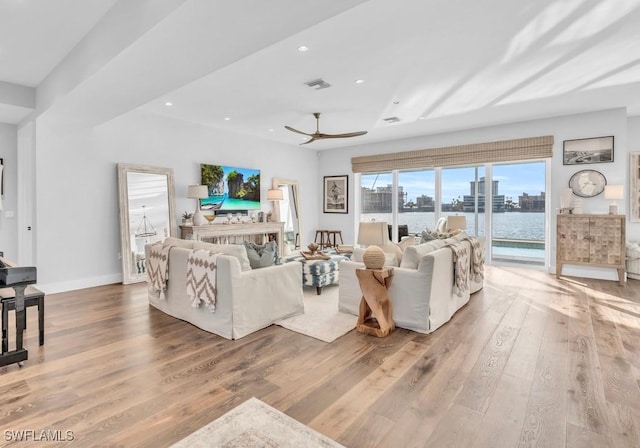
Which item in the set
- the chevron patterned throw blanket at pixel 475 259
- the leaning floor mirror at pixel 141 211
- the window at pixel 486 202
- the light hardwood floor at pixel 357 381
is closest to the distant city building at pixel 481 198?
the window at pixel 486 202

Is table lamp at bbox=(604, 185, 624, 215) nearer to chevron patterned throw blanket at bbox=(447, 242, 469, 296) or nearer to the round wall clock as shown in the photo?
the round wall clock

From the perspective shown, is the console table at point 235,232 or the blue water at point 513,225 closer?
the console table at point 235,232

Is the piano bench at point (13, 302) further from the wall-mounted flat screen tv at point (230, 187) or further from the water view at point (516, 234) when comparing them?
the water view at point (516, 234)

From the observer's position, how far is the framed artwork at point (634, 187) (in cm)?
619

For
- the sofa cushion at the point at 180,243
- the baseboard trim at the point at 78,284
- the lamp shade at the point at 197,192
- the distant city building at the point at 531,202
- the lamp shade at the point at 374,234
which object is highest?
the lamp shade at the point at 197,192

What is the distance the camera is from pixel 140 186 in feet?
18.7

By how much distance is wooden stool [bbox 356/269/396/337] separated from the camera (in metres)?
3.26

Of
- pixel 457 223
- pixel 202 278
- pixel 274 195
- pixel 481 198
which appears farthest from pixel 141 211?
pixel 481 198

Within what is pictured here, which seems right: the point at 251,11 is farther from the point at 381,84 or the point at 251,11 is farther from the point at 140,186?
the point at 140,186

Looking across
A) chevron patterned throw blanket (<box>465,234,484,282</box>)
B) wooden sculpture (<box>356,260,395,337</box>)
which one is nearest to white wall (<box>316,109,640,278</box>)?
chevron patterned throw blanket (<box>465,234,484,282</box>)

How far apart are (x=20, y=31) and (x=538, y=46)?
5048mm

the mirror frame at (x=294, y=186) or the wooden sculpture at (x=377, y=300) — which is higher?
the mirror frame at (x=294, y=186)

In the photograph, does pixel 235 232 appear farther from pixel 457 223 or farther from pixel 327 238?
pixel 457 223

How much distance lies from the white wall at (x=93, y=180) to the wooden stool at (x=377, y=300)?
4.26 meters
